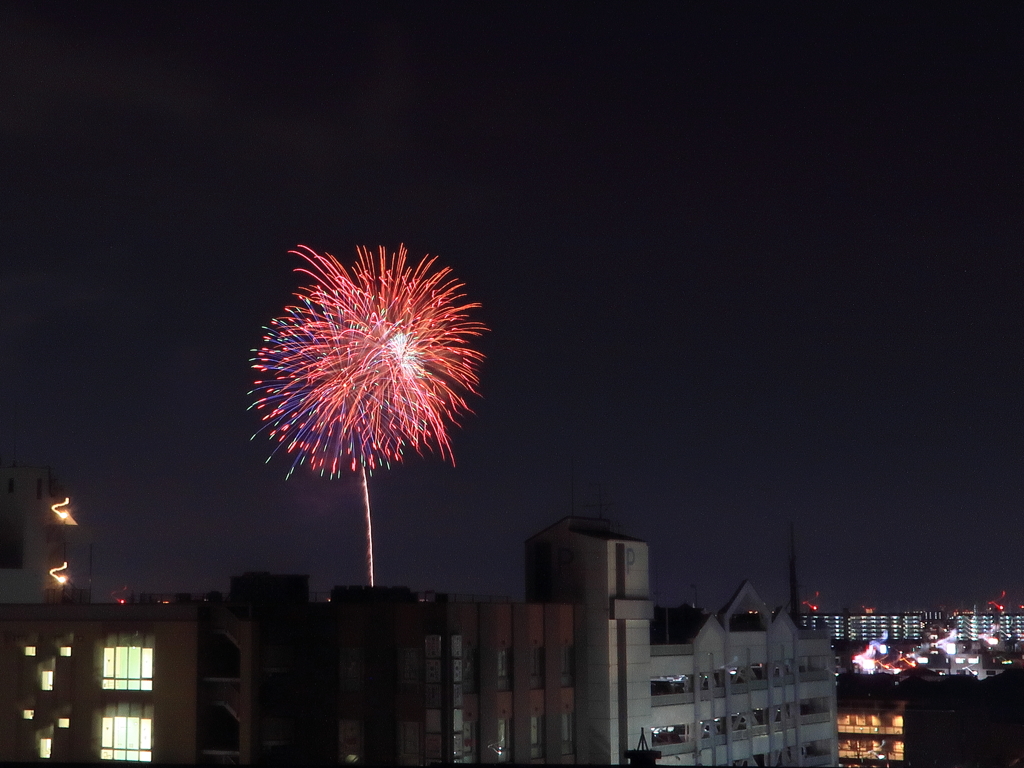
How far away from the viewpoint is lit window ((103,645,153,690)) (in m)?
56.2

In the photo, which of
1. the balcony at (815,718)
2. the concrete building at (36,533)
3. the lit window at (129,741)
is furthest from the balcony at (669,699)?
the concrete building at (36,533)

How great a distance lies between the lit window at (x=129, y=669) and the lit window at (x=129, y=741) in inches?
61.3

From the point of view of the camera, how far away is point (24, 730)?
5766 cm

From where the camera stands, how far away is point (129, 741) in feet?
183

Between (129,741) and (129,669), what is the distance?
3281 millimetres

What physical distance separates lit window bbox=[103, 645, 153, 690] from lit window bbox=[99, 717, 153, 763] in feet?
5.11

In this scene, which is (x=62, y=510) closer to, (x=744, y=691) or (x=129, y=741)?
(x=129, y=741)

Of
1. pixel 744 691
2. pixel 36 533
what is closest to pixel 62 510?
pixel 36 533

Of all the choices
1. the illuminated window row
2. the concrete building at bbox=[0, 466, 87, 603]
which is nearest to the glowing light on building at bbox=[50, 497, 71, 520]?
the concrete building at bbox=[0, 466, 87, 603]

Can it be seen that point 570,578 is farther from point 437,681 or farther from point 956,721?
point 956,721

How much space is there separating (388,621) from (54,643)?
16.4 meters

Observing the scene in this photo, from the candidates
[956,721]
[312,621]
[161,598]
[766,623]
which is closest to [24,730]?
[161,598]

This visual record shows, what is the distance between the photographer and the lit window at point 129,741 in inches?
2183

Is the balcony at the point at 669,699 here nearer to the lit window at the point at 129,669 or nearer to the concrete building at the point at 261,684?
the concrete building at the point at 261,684
